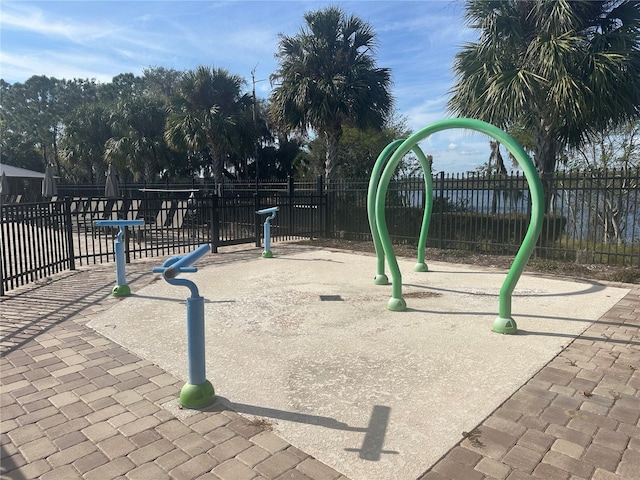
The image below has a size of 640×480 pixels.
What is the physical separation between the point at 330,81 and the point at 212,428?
12.6 meters

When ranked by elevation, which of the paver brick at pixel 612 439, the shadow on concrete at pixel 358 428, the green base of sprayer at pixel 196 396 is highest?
the green base of sprayer at pixel 196 396

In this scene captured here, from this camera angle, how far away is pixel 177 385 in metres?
3.30

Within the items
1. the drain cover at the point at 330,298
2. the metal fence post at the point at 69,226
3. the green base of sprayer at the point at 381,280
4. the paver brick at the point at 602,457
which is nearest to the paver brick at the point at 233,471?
the paver brick at the point at 602,457

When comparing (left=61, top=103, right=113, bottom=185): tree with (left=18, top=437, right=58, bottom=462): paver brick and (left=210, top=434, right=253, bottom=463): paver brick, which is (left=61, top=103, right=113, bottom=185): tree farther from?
(left=210, top=434, right=253, bottom=463): paver brick

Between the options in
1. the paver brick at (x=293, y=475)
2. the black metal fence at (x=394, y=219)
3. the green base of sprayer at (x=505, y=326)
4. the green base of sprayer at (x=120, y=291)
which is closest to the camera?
the paver brick at (x=293, y=475)

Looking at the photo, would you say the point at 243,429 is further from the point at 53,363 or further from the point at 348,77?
the point at 348,77

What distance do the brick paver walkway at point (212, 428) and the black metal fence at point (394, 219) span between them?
139 inches

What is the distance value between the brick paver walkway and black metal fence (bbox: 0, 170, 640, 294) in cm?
354

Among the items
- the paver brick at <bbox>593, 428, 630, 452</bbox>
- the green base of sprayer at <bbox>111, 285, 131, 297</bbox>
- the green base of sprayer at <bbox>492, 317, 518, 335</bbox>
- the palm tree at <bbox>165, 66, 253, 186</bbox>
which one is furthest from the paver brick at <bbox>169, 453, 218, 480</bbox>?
the palm tree at <bbox>165, 66, 253, 186</bbox>

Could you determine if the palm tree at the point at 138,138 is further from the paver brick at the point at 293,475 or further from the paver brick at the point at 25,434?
the paver brick at the point at 293,475

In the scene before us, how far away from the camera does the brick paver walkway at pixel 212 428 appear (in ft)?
7.54

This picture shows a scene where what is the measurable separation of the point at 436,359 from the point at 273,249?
7.23 metres

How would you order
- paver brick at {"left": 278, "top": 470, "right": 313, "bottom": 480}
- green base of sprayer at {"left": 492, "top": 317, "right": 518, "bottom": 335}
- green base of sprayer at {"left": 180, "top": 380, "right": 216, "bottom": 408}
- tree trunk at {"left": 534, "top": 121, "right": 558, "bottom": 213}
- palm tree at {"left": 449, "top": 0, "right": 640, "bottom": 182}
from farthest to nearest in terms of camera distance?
tree trunk at {"left": 534, "top": 121, "right": 558, "bottom": 213} < palm tree at {"left": 449, "top": 0, "right": 640, "bottom": 182} < green base of sprayer at {"left": 492, "top": 317, "right": 518, "bottom": 335} < green base of sprayer at {"left": 180, "top": 380, "right": 216, "bottom": 408} < paver brick at {"left": 278, "top": 470, "right": 313, "bottom": 480}

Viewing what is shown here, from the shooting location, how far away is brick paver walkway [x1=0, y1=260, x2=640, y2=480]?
7.54ft
